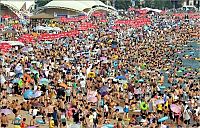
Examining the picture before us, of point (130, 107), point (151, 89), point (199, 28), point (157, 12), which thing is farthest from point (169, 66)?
point (157, 12)

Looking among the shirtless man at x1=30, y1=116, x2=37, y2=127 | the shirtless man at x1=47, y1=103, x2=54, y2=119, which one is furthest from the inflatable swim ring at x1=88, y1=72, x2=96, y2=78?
the shirtless man at x1=30, y1=116, x2=37, y2=127

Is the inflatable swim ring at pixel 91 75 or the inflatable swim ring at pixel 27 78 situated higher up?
the inflatable swim ring at pixel 27 78

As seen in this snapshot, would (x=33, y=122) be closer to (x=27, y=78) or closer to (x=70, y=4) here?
(x=27, y=78)

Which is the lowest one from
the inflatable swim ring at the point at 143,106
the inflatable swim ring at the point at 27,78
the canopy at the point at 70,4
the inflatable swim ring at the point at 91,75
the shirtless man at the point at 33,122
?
the shirtless man at the point at 33,122

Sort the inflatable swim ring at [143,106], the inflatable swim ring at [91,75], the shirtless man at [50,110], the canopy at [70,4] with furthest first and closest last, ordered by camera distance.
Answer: the canopy at [70,4] < the inflatable swim ring at [91,75] < the inflatable swim ring at [143,106] < the shirtless man at [50,110]

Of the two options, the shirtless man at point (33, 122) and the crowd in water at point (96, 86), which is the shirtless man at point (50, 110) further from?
the shirtless man at point (33, 122)

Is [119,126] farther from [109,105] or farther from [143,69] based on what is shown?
[143,69]

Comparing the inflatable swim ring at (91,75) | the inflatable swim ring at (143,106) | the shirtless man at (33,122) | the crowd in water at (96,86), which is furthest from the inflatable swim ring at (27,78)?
the inflatable swim ring at (143,106)

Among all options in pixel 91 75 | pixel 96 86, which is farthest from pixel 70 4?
pixel 96 86
